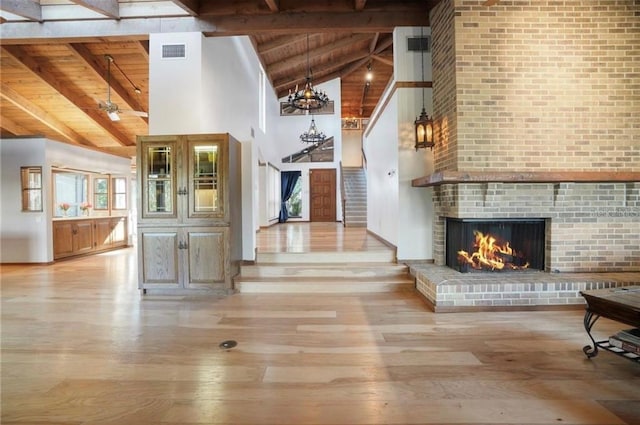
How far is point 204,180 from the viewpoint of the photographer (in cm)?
454

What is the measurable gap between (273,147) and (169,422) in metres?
11.6

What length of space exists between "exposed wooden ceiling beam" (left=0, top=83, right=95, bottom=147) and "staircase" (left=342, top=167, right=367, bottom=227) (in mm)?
7936

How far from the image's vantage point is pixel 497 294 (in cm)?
381

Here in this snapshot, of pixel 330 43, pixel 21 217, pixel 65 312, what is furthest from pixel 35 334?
pixel 330 43

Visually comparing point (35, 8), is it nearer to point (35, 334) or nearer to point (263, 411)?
point (35, 334)

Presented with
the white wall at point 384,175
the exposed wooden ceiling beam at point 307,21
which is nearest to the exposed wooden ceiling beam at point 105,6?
the exposed wooden ceiling beam at point 307,21

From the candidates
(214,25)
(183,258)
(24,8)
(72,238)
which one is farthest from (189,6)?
(72,238)

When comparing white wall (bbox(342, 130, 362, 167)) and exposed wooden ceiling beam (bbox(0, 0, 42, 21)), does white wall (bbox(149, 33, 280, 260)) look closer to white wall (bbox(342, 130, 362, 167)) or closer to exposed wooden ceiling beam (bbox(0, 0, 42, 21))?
exposed wooden ceiling beam (bbox(0, 0, 42, 21))

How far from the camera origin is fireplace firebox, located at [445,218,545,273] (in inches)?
173

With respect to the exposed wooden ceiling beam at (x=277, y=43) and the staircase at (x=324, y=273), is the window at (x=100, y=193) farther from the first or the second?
the staircase at (x=324, y=273)

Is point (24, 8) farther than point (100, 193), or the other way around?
point (100, 193)

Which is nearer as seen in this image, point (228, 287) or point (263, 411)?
point (263, 411)

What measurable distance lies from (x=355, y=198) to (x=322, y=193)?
7.83 ft

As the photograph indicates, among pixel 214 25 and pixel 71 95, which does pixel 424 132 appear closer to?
pixel 214 25
